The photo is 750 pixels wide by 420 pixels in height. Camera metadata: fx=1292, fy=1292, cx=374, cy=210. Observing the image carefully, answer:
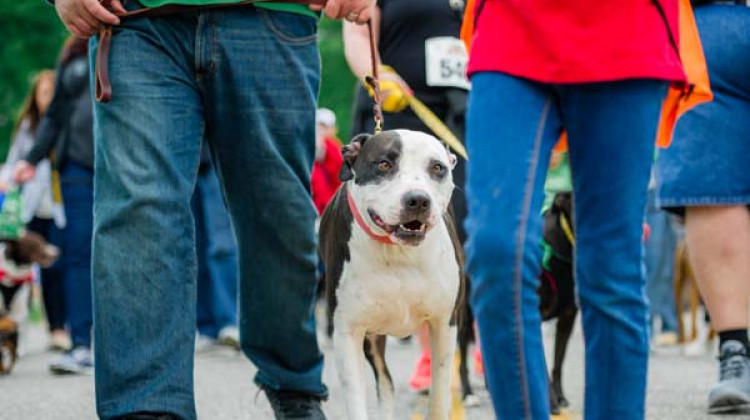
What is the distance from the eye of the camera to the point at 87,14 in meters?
3.77

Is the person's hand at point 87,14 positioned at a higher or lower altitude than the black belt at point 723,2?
higher

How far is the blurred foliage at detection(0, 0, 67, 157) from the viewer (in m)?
28.2

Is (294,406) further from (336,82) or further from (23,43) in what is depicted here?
(336,82)

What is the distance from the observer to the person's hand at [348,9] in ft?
13.2

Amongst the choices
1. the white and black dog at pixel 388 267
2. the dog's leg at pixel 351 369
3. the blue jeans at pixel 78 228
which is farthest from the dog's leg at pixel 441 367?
the blue jeans at pixel 78 228

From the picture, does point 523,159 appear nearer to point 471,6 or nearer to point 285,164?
point 471,6

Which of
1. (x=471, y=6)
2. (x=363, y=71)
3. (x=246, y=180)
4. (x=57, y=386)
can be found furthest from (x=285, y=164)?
(x=57, y=386)

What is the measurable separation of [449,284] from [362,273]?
30 centimetres

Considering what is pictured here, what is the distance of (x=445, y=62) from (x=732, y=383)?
6.60ft

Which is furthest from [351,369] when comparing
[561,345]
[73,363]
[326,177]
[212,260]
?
[326,177]

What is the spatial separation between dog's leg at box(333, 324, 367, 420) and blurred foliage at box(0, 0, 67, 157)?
25.2m

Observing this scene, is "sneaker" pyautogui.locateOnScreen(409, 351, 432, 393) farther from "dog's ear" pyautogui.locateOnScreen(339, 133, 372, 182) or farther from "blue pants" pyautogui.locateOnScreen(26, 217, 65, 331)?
"blue pants" pyautogui.locateOnScreen(26, 217, 65, 331)

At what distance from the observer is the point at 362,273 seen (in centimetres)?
432

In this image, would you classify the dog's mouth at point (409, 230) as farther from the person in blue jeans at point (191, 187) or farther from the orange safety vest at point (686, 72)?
the orange safety vest at point (686, 72)
